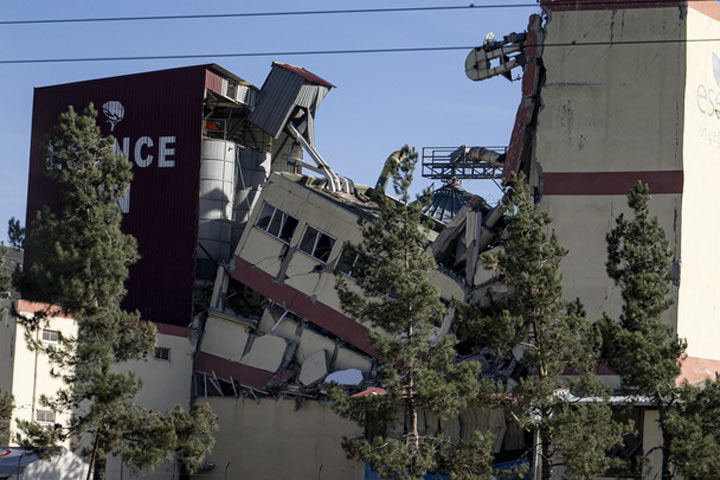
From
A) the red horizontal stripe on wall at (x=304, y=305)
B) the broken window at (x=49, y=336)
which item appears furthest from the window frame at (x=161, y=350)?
the broken window at (x=49, y=336)

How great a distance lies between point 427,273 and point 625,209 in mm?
12560

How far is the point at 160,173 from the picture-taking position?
54188mm

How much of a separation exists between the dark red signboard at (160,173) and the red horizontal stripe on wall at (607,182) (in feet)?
56.8

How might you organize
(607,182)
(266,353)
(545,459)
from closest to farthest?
(545,459)
(607,182)
(266,353)

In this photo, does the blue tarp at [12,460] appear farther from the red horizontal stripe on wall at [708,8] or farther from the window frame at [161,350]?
the red horizontal stripe on wall at [708,8]

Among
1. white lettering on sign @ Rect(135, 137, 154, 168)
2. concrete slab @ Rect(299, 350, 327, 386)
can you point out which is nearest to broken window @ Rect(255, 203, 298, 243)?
concrete slab @ Rect(299, 350, 327, 386)

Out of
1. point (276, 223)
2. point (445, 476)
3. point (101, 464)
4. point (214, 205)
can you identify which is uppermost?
point (214, 205)

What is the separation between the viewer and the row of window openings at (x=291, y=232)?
4975 cm

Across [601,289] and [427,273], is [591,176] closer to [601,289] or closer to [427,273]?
[601,289]

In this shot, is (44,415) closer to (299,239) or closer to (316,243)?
(299,239)

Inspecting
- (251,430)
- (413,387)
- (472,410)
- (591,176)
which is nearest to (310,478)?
(251,430)

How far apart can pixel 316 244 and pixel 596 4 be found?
15729mm

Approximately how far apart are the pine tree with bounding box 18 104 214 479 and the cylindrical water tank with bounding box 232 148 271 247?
1760 centimetres

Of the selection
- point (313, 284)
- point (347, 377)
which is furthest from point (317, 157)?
point (347, 377)
